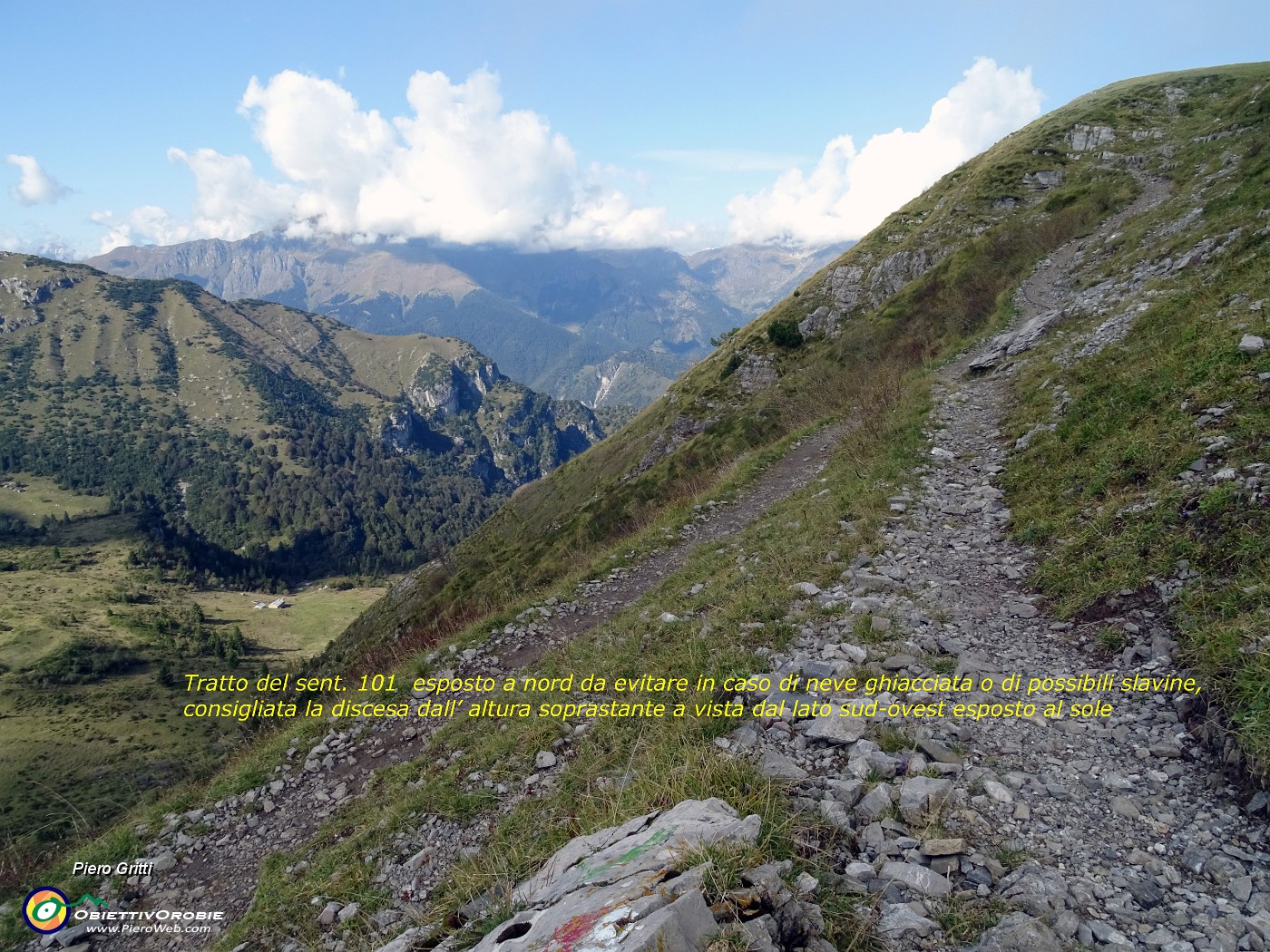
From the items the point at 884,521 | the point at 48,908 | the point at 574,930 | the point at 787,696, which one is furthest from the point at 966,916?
the point at 48,908

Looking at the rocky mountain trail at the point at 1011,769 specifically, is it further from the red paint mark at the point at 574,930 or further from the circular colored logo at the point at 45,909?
the circular colored logo at the point at 45,909

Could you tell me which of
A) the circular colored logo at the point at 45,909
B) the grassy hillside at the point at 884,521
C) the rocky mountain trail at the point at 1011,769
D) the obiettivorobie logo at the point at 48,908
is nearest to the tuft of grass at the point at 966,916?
the rocky mountain trail at the point at 1011,769

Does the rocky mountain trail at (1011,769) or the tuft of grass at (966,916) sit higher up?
the rocky mountain trail at (1011,769)

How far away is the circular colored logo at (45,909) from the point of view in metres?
9.66

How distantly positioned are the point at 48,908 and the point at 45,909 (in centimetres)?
5

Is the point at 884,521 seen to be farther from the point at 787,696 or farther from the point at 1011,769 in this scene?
the point at 1011,769

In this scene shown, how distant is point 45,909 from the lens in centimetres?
991

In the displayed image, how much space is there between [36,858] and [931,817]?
54.9 ft

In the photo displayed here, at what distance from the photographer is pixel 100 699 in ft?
412

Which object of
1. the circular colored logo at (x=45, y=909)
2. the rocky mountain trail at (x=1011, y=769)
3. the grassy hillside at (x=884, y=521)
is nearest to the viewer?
the rocky mountain trail at (x=1011, y=769)

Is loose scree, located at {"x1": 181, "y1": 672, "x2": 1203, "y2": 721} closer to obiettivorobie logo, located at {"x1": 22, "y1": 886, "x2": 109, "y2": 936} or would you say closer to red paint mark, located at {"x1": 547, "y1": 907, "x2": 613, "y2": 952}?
red paint mark, located at {"x1": 547, "y1": 907, "x2": 613, "y2": 952}

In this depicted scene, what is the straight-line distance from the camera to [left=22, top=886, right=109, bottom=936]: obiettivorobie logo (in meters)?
9.66

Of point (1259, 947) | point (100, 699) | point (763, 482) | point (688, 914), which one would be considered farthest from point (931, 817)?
point (100, 699)

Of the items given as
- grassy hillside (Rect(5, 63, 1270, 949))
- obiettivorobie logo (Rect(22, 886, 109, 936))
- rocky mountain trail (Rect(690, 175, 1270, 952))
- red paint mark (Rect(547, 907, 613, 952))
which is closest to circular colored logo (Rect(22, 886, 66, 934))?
A: obiettivorobie logo (Rect(22, 886, 109, 936))
